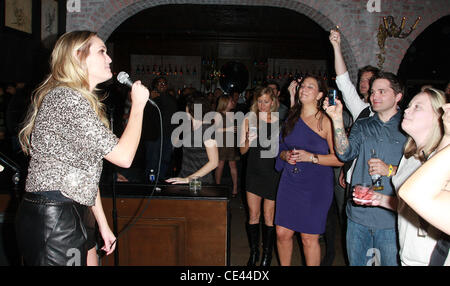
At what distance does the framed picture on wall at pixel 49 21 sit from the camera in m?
4.78

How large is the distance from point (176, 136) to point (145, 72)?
818cm

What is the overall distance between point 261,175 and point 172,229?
3.20 feet

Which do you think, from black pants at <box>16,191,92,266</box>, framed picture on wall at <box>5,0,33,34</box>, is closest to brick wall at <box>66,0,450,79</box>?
framed picture on wall at <box>5,0,33,34</box>

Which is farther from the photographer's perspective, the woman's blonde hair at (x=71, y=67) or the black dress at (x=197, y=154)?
the black dress at (x=197, y=154)

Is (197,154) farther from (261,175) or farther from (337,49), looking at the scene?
(337,49)

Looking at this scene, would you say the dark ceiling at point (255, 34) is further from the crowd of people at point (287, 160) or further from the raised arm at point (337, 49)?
the crowd of people at point (287, 160)

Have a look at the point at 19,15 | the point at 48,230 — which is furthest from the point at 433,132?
the point at 19,15

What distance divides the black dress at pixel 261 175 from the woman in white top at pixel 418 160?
4.39 feet

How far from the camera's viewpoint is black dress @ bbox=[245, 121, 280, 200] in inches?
124

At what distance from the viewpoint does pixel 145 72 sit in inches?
441

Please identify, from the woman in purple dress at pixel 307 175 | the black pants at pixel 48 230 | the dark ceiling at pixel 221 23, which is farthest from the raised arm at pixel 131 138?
the dark ceiling at pixel 221 23

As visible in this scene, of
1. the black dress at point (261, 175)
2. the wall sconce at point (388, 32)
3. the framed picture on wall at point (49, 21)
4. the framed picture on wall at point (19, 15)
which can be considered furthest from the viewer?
the wall sconce at point (388, 32)
